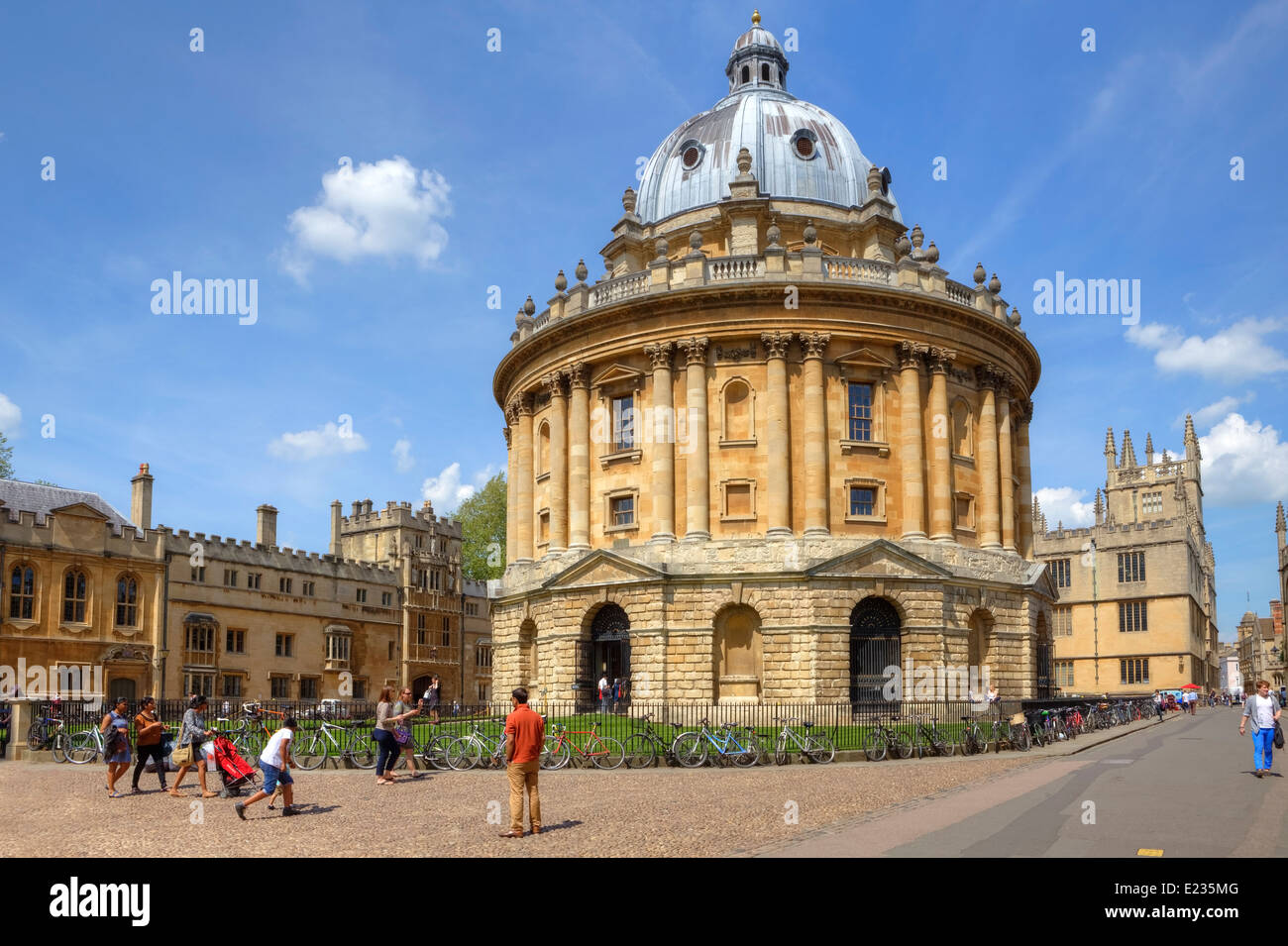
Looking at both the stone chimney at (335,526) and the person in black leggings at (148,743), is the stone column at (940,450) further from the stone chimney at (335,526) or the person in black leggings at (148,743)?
the stone chimney at (335,526)

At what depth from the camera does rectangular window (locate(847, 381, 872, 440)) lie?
139ft

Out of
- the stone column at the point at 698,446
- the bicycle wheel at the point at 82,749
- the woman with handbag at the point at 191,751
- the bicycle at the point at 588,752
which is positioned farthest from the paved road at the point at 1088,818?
the bicycle wheel at the point at 82,749

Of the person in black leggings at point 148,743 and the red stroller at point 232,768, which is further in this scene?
the person in black leggings at point 148,743

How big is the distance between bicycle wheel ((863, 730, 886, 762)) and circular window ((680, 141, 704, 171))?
105 ft

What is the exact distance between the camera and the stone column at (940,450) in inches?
1639

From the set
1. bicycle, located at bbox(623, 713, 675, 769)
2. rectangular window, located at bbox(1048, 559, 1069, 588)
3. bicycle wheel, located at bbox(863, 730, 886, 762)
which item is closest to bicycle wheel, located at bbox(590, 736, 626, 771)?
bicycle, located at bbox(623, 713, 675, 769)

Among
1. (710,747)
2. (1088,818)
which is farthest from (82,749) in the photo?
(1088,818)

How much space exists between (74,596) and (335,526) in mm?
24994

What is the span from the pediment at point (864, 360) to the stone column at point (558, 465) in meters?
11.2

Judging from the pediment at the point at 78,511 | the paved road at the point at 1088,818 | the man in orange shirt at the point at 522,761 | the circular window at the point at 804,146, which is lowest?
the paved road at the point at 1088,818

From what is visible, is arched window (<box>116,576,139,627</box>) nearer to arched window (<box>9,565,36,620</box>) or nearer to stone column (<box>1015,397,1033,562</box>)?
arched window (<box>9,565,36,620</box>)

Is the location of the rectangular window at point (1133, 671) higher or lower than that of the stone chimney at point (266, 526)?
lower

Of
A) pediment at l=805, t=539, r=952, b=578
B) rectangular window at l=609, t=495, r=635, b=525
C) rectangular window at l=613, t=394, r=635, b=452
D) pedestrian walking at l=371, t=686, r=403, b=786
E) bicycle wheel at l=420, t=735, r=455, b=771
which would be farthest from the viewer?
rectangular window at l=613, t=394, r=635, b=452
